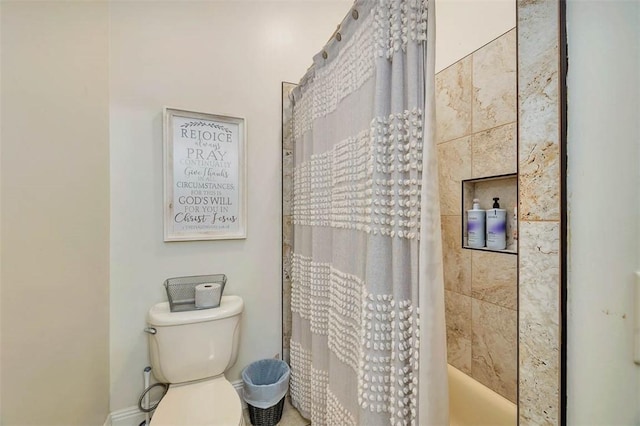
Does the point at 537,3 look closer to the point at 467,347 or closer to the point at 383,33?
the point at 383,33

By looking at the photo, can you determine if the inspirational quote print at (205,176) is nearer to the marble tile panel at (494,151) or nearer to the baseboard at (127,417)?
the baseboard at (127,417)

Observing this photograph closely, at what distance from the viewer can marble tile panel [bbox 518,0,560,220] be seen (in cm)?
47

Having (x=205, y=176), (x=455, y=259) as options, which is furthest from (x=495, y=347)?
(x=205, y=176)

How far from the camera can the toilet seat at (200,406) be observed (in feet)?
3.73

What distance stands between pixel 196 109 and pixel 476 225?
1663 millimetres

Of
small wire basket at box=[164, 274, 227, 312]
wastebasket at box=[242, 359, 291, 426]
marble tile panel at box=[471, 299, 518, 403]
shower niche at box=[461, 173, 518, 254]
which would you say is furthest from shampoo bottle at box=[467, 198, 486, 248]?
small wire basket at box=[164, 274, 227, 312]

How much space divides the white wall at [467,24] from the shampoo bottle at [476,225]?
79 centimetres

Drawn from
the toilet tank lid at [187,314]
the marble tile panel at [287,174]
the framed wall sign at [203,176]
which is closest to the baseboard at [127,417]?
the toilet tank lid at [187,314]

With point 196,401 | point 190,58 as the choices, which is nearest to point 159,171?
point 190,58

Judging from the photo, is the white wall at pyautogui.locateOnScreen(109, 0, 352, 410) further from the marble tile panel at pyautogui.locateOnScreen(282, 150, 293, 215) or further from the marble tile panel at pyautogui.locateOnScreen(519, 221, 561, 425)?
the marble tile panel at pyautogui.locateOnScreen(519, 221, 561, 425)

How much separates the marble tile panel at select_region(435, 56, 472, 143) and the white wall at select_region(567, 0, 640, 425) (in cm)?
103

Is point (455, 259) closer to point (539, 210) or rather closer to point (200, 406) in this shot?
point (539, 210)

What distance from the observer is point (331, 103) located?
1266mm

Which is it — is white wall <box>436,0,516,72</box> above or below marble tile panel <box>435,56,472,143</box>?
above
